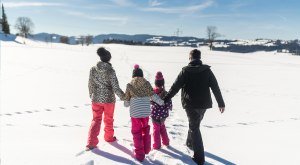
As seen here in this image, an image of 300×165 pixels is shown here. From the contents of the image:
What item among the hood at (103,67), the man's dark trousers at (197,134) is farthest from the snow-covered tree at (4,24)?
the man's dark trousers at (197,134)

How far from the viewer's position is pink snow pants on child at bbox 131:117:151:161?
532cm

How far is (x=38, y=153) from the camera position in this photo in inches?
214

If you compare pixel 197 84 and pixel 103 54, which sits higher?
pixel 103 54

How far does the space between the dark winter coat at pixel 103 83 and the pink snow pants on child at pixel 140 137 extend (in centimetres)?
71

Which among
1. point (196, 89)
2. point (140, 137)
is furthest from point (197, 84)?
point (140, 137)

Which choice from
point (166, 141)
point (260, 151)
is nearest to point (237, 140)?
point (260, 151)

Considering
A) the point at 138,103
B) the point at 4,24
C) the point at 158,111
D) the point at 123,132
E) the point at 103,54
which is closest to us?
the point at 138,103

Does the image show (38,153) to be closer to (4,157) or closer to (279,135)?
(4,157)

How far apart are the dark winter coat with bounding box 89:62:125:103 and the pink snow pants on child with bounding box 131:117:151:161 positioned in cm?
71

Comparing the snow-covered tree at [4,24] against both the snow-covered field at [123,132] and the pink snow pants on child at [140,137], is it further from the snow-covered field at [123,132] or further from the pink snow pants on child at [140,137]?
the pink snow pants on child at [140,137]

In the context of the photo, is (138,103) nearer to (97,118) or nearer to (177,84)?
(177,84)

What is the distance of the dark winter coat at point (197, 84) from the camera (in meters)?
5.23

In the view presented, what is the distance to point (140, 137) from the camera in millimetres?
5375

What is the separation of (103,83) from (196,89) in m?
1.72
